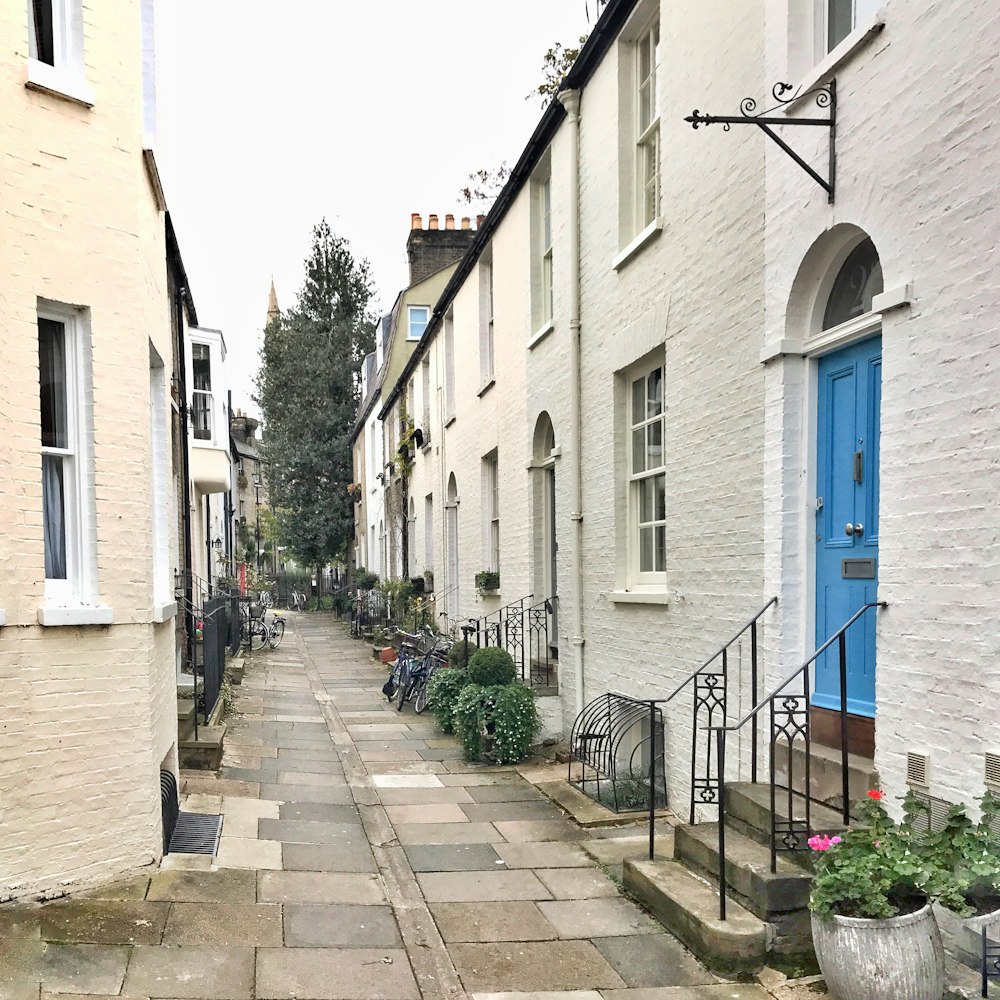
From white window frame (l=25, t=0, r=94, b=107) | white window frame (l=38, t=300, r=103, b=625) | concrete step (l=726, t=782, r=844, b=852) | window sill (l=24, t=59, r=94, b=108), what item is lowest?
concrete step (l=726, t=782, r=844, b=852)

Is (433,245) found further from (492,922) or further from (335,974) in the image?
(335,974)

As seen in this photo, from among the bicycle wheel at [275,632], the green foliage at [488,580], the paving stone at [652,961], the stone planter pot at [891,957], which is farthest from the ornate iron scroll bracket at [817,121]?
the bicycle wheel at [275,632]

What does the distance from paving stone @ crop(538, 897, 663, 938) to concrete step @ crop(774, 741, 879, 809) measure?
3.80 ft

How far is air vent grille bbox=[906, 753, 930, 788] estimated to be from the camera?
14.0 feet

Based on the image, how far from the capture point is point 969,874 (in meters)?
3.55

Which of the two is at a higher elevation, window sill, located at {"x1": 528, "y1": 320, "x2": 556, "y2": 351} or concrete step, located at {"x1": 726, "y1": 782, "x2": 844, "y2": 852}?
window sill, located at {"x1": 528, "y1": 320, "x2": 556, "y2": 351}

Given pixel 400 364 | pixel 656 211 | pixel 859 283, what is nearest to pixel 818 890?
pixel 859 283

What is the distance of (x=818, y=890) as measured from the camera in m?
3.81

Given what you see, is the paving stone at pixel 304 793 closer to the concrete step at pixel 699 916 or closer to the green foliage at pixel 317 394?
the concrete step at pixel 699 916

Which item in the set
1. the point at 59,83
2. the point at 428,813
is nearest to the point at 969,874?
the point at 428,813

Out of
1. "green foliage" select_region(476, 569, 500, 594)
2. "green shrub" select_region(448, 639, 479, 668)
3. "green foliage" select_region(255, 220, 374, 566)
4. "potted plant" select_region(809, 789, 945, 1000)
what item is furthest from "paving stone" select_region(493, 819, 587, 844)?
"green foliage" select_region(255, 220, 374, 566)

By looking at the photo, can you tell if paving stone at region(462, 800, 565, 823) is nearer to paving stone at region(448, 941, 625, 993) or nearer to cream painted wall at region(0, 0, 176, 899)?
paving stone at region(448, 941, 625, 993)

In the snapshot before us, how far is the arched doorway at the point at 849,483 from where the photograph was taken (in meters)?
5.04

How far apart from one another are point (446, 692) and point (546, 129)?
6.44 m
